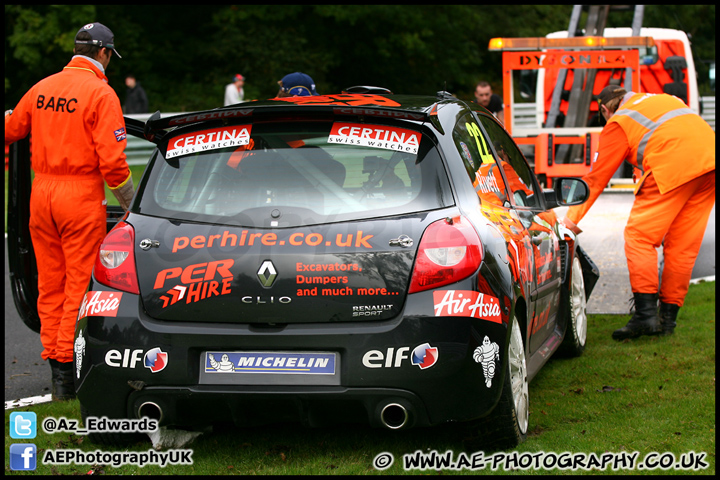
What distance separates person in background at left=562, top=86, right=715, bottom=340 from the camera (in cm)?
676

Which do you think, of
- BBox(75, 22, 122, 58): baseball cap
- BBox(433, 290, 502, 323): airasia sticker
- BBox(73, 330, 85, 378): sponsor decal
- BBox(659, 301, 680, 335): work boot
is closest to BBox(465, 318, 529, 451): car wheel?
BBox(433, 290, 502, 323): airasia sticker

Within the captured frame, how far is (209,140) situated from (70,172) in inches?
54.1

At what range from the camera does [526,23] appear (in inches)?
1633

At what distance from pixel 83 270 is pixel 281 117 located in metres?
1.78

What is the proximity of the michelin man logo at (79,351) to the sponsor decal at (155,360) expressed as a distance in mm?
342

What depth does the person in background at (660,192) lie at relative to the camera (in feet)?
22.2

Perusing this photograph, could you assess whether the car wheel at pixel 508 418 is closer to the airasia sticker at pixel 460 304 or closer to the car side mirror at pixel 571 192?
the airasia sticker at pixel 460 304

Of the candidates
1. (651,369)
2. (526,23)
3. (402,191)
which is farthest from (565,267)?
(526,23)

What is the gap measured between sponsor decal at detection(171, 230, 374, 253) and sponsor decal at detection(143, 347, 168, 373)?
1.35ft

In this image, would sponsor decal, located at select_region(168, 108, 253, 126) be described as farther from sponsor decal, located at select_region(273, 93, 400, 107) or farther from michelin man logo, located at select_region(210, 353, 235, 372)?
michelin man logo, located at select_region(210, 353, 235, 372)

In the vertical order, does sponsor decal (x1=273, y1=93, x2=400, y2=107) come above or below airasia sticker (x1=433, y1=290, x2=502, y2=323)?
above

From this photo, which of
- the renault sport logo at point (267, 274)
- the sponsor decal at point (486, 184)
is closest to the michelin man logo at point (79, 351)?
the renault sport logo at point (267, 274)

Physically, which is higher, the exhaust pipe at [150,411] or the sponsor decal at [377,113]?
the sponsor decal at [377,113]

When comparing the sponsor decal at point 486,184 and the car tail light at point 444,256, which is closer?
the car tail light at point 444,256
